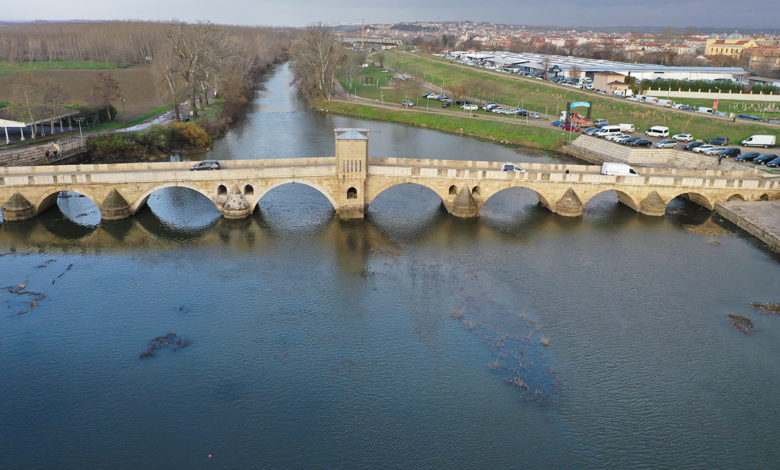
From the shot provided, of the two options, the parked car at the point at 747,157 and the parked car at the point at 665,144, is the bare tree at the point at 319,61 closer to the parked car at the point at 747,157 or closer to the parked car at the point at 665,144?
the parked car at the point at 665,144

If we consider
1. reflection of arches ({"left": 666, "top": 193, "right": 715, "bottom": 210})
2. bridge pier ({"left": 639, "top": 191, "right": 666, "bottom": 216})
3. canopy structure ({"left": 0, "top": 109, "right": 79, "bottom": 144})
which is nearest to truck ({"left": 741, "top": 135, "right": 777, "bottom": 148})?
reflection of arches ({"left": 666, "top": 193, "right": 715, "bottom": 210})

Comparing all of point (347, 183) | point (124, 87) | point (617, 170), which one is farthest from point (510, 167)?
point (124, 87)

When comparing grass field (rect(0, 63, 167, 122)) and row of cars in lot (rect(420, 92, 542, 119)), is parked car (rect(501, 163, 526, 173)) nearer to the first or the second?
row of cars in lot (rect(420, 92, 542, 119))

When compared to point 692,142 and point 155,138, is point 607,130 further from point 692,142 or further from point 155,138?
point 155,138

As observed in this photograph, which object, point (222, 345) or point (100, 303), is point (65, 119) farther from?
point (222, 345)

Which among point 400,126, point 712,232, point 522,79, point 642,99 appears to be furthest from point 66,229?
point 522,79
